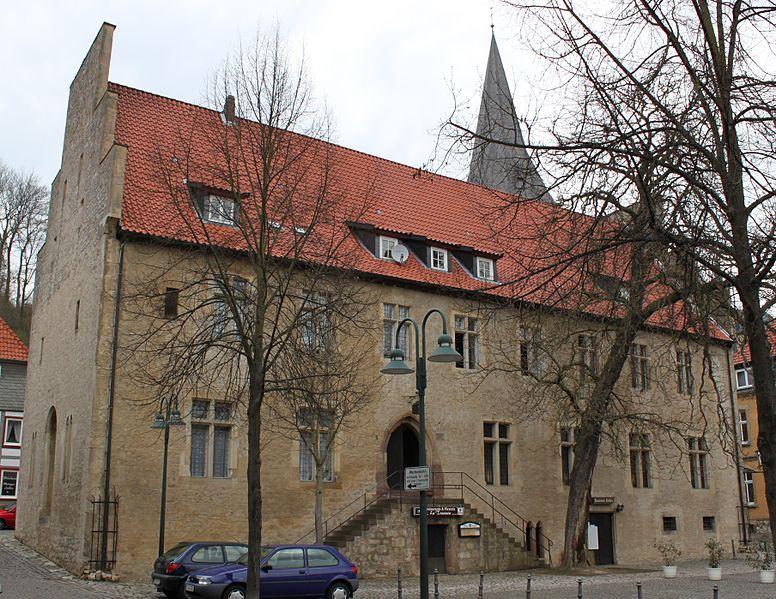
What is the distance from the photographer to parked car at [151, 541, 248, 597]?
16.7m

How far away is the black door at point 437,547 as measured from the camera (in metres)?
24.4

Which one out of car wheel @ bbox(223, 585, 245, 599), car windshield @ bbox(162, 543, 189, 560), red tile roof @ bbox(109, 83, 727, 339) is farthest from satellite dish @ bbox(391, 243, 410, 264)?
car wheel @ bbox(223, 585, 245, 599)

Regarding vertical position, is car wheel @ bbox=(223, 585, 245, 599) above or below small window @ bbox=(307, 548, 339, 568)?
below

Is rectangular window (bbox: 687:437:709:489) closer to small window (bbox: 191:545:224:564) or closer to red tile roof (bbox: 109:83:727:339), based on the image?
red tile roof (bbox: 109:83:727:339)

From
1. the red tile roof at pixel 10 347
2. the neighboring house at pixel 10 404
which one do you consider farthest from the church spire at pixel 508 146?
the neighboring house at pixel 10 404

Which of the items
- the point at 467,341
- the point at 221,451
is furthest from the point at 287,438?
the point at 467,341

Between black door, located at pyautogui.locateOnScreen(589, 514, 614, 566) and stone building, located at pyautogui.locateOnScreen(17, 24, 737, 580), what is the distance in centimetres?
6

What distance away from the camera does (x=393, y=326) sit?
26.5m

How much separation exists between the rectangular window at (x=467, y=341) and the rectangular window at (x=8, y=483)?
26956 mm

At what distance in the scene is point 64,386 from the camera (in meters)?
24.6

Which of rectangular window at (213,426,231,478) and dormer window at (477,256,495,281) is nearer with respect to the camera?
rectangular window at (213,426,231,478)

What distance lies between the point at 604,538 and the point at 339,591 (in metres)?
15.5

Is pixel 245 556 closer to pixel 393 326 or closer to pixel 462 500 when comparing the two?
pixel 462 500

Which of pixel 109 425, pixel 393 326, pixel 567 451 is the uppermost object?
pixel 393 326
